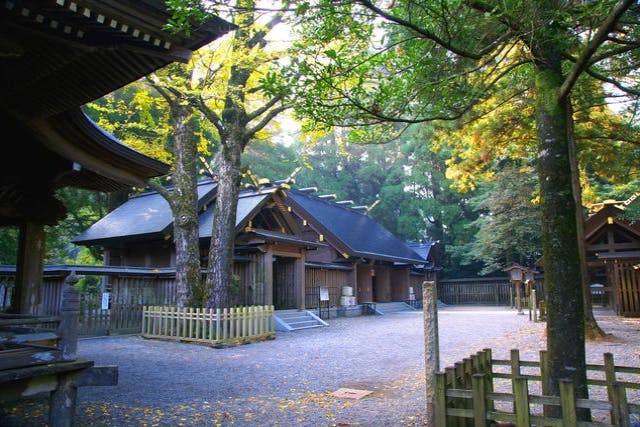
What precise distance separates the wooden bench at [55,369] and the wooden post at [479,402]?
11.2ft

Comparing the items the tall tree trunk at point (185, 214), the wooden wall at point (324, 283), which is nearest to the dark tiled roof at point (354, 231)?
the wooden wall at point (324, 283)

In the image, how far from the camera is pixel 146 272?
16047mm

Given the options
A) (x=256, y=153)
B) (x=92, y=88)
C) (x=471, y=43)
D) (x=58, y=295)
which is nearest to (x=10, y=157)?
(x=92, y=88)

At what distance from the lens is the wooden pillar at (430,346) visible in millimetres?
4707

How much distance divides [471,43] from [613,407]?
14.4 feet

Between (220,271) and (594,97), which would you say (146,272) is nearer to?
(220,271)

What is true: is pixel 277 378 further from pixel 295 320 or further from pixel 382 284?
pixel 382 284

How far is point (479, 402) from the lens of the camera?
A: 4.00m

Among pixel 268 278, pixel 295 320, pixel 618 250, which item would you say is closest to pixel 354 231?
pixel 295 320

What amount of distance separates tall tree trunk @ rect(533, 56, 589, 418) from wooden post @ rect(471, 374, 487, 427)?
0.82m

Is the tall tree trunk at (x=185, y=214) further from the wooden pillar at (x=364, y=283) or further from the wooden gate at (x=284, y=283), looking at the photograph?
the wooden pillar at (x=364, y=283)

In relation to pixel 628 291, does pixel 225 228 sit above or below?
above

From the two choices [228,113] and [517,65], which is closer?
[517,65]

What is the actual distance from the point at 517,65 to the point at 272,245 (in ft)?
45.7
